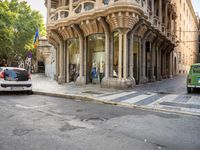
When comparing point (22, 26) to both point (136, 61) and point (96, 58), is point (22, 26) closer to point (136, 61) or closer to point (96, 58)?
point (96, 58)

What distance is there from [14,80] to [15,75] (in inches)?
11.3

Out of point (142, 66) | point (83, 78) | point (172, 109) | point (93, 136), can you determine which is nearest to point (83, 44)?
point (83, 78)

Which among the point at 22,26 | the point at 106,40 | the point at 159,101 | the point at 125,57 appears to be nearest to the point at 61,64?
the point at 106,40

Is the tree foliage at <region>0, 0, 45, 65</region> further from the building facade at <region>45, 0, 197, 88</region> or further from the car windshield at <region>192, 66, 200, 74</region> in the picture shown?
the car windshield at <region>192, 66, 200, 74</region>

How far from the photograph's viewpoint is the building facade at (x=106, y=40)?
14.2 m

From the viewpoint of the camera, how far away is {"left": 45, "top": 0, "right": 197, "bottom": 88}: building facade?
1422 centimetres

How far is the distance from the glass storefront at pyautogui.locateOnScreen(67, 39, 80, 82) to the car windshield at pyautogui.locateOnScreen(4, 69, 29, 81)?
661 centimetres

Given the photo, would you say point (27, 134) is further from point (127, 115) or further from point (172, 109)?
point (172, 109)

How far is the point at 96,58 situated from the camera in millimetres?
17156

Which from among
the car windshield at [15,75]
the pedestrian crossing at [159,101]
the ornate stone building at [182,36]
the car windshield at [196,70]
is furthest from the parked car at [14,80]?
the ornate stone building at [182,36]

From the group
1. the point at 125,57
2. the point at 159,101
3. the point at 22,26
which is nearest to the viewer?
the point at 159,101

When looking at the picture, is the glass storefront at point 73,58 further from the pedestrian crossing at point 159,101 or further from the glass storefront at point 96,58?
the pedestrian crossing at point 159,101

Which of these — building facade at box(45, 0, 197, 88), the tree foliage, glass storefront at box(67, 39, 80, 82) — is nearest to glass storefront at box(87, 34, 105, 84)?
building facade at box(45, 0, 197, 88)

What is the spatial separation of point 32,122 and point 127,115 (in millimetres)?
2879
